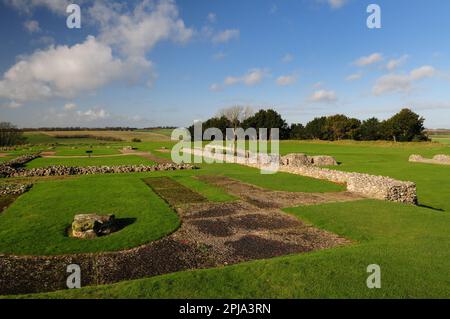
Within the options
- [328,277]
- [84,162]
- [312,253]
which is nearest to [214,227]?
[312,253]

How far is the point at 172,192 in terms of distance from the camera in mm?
23438

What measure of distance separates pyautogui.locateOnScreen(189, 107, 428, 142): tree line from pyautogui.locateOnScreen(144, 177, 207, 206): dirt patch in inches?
2996

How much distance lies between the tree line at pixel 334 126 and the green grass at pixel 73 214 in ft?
268

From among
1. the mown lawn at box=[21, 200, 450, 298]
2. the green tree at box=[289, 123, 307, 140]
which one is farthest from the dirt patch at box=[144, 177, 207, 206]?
the green tree at box=[289, 123, 307, 140]

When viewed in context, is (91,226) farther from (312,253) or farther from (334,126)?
(334,126)

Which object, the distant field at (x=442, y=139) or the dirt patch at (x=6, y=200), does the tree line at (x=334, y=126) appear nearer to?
the distant field at (x=442, y=139)

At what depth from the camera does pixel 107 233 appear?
1373cm

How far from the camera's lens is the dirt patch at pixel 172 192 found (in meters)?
20.4

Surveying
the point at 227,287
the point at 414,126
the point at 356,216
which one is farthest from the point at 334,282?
the point at 414,126

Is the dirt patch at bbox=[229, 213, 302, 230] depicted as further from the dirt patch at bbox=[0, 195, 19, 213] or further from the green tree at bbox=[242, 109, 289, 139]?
the green tree at bbox=[242, 109, 289, 139]

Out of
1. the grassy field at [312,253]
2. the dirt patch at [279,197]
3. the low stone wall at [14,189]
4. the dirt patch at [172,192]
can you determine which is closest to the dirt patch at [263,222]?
the grassy field at [312,253]

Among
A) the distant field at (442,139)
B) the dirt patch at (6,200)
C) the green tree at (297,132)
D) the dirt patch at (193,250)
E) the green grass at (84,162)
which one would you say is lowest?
the dirt patch at (193,250)

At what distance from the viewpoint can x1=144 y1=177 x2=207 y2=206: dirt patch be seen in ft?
66.9
